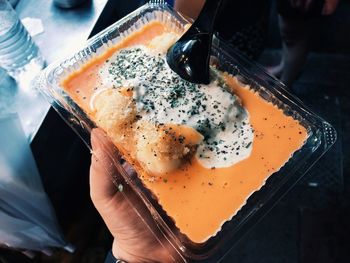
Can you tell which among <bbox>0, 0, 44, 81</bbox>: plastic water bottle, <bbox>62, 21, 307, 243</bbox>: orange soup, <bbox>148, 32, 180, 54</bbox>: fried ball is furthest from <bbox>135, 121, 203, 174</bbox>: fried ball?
<bbox>0, 0, 44, 81</bbox>: plastic water bottle

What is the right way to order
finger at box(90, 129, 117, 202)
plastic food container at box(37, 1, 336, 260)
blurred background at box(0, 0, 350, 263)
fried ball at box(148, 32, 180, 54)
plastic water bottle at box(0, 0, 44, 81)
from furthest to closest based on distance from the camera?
blurred background at box(0, 0, 350, 263) → plastic water bottle at box(0, 0, 44, 81) → fried ball at box(148, 32, 180, 54) → finger at box(90, 129, 117, 202) → plastic food container at box(37, 1, 336, 260)

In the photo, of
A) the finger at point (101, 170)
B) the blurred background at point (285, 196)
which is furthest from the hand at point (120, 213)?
the blurred background at point (285, 196)

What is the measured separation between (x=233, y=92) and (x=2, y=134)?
822 mm

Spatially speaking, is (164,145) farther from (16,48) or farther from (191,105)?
(16,48)

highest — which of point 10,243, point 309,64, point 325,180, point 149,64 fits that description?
point 149,64

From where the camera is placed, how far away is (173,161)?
1.26m

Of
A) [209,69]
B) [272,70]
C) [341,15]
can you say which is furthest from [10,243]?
[341,15]

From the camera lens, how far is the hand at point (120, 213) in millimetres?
1343

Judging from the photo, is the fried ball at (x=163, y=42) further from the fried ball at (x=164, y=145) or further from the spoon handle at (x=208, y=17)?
the fried ball at (x=164, y=145)

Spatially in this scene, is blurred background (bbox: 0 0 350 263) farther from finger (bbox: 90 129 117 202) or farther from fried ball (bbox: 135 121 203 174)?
fried ball (bbox: 135 121 203 174)

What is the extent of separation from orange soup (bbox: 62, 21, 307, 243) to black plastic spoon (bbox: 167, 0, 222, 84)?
0.12m

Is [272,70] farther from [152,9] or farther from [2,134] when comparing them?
[2,134]

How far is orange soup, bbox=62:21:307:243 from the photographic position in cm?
124

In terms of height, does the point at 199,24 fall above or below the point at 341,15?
above
